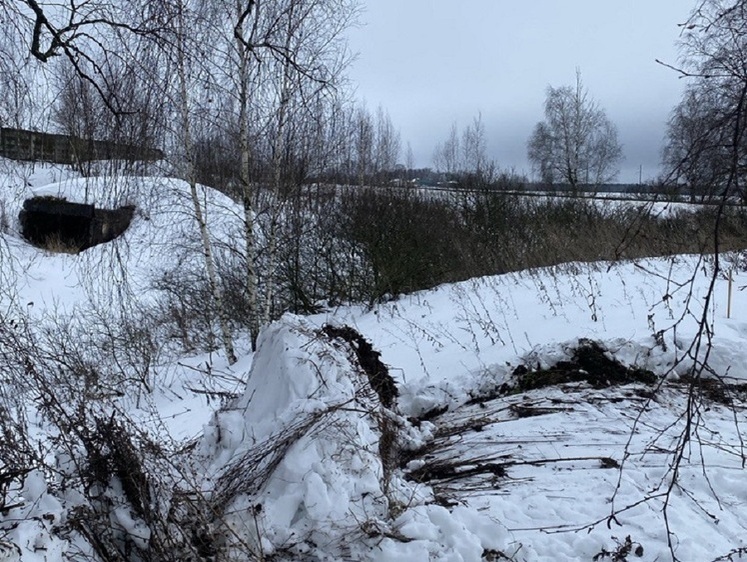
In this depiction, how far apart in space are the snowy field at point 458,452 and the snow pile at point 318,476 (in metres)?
0.01

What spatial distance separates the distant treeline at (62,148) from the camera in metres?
3.66

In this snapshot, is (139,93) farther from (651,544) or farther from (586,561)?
(651,544)

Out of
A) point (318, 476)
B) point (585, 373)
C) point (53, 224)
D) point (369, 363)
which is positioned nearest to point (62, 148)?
point (318, 476)

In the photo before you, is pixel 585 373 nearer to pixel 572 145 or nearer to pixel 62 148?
pixel 62 148

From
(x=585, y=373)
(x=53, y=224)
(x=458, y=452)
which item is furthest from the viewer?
(x=53, y=224)

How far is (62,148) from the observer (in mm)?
3971

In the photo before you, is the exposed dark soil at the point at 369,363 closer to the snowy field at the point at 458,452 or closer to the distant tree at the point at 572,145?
the snowy field at the point at 458,452

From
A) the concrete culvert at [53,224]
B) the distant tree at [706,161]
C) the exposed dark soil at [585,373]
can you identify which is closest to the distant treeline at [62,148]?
the distant tree at [706,161]

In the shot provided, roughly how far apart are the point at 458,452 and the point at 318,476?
156cm

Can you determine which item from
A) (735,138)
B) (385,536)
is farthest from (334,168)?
(735,138)

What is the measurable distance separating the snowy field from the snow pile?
0.04 ft

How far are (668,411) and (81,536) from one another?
15.6ft

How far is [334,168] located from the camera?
1303cm

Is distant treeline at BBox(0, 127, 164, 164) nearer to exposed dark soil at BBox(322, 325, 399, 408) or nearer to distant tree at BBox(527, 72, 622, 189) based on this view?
exposed dark soil at BBox(322, 325, 399, 408)
